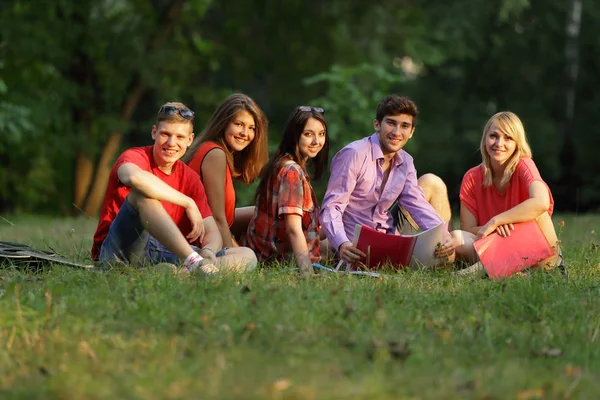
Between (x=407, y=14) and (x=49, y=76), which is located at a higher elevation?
(x=407, y=14)

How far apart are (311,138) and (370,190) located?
67 centimetres

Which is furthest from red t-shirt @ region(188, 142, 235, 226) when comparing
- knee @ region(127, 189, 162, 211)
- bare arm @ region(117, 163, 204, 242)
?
knee @ region(127, 189, 162, 211)

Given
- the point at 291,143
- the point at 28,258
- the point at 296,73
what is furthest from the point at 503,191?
the point at 296,73

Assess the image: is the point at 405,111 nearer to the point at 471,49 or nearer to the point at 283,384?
the point at 283,384

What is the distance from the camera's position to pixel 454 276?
585 cm

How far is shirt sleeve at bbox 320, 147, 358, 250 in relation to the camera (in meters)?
6.19

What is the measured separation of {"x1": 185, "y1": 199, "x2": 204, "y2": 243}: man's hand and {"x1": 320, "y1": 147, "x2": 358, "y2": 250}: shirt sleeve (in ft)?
3.03

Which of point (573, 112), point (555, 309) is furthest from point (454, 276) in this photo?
point (573, 112)

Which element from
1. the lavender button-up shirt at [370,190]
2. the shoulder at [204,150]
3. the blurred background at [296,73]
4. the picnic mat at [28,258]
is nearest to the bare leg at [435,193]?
the lavender button-up shirt at [370,190]

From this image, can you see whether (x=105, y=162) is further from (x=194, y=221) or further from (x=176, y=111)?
(x=194, y=221)

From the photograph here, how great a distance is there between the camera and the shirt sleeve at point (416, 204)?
21.8 feet

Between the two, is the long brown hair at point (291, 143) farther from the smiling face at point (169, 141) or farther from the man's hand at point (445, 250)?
the man's hand at point (445, 250)

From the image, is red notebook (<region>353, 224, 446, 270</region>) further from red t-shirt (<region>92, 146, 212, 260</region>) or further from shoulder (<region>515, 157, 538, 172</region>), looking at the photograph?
red t-shirt (<region>92, 146, 212, 260</region>)

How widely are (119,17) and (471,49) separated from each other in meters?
8.41
